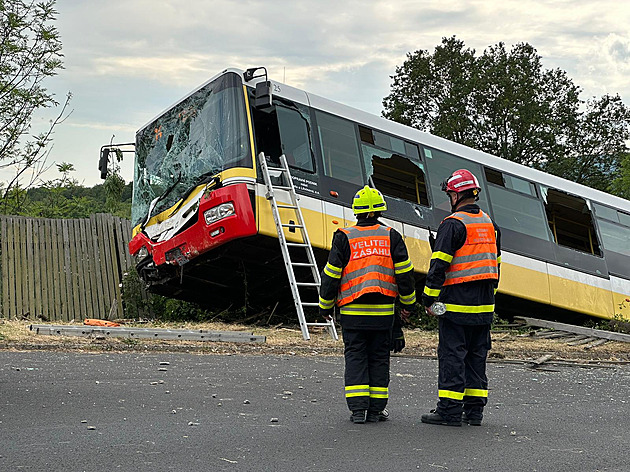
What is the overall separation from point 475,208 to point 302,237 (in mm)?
5512

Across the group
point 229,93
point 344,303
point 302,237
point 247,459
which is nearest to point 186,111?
point 229,93

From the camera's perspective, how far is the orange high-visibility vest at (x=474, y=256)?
5.78 metres

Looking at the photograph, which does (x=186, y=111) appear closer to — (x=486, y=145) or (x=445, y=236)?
(x=445, y=236)

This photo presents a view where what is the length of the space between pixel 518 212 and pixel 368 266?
923 cm

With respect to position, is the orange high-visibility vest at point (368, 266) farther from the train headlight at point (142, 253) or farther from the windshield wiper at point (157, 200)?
the train headlight at point (142, 253)

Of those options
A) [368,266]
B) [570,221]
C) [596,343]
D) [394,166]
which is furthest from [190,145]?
[570,221]

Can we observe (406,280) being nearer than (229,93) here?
Yes

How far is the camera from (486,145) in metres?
40.8

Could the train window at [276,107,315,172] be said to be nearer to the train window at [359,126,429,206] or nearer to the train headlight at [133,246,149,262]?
the train window at [359,126,429,206]

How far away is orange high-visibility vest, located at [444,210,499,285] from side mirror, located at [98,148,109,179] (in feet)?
28.5

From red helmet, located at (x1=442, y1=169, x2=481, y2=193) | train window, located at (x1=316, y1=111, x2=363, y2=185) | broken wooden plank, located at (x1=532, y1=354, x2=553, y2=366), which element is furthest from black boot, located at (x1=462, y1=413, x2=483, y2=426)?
train window, located at (x1=316, y1=111, x2=363, y2=185)

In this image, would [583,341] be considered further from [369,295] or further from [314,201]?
[369,295]

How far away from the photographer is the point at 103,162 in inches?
519

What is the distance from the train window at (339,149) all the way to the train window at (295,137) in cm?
28
